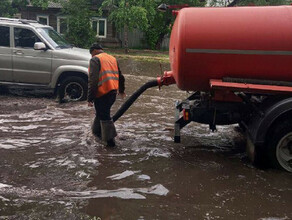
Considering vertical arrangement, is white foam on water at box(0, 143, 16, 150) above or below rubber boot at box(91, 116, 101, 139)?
below

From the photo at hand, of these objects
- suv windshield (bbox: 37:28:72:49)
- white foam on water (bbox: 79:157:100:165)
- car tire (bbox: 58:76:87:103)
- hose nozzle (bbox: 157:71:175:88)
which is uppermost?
suv windshield (bbox: 37:28:72:49)

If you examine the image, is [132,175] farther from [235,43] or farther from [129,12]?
[129,12]

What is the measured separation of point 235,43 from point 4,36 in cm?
707

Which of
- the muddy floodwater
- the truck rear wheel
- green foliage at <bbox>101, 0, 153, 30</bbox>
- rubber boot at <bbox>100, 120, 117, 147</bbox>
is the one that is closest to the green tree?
green foliage at <bbox>101, 0, 153, 30</bbox>

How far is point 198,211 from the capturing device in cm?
404

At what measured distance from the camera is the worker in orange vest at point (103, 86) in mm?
6047

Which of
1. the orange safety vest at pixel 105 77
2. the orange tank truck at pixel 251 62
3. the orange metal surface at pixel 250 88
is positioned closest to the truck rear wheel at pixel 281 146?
the orange tank truck at pixel 251 62

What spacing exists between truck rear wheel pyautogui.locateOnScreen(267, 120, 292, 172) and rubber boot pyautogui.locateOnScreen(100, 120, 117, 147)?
2662 millimetres

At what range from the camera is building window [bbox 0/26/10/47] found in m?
9.68

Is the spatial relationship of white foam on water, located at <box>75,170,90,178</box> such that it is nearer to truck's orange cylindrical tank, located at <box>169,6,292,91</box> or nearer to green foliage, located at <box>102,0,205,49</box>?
truck's orange cylindrical tank, located at <box>169,6,292,91</box>

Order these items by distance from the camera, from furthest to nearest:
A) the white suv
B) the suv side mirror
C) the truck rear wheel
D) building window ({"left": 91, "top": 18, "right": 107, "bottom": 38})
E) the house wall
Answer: building window ({"left": 91, "top": 18, "right": 107, "bottom": 38})
the house wall
the white suv
the suv side mirror
the truck rear wheel

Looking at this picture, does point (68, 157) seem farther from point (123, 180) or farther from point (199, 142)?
point (199, 142)

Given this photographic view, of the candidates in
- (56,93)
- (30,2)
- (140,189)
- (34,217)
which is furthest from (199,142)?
(30,2)

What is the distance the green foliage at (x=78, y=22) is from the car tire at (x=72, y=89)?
1363 centimetres
